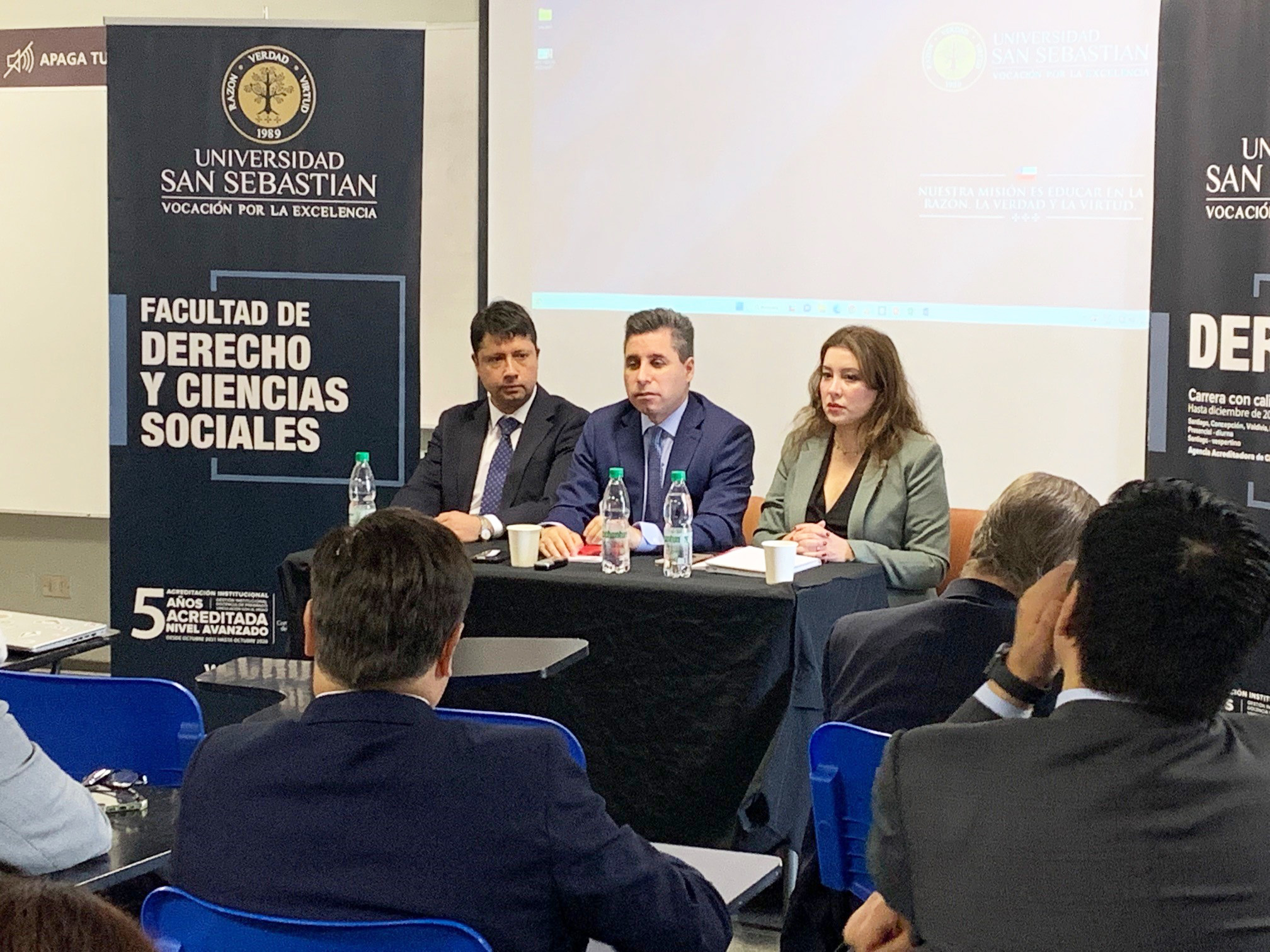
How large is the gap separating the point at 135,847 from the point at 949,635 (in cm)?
128

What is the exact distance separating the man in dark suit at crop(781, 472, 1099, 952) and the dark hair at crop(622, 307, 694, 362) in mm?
1639

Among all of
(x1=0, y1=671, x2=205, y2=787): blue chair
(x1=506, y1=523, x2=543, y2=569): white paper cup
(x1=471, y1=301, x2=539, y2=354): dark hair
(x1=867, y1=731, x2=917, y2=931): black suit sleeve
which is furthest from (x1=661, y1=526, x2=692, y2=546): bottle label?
(x1=867, y1=731, x2=917, y2=931): black suit sleeve

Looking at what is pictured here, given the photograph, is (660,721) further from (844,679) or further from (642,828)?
(844,679)

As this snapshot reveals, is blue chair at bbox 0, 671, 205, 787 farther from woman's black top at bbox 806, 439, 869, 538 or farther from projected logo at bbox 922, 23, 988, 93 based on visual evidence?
projected logo at bbox 922, 23, 988, 93

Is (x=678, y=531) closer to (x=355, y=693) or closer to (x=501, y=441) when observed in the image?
(x=501, y=441)

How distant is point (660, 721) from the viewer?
3449 millimetres

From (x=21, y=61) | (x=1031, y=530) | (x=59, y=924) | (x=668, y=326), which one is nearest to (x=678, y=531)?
(x=668, y=326)

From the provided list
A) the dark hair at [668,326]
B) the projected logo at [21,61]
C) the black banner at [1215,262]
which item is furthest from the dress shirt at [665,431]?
the projected logo at [21,61]

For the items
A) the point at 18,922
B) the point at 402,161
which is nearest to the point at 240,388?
the point at 402,161

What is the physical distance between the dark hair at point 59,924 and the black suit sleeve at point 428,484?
12.1ft

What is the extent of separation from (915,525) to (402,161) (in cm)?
190

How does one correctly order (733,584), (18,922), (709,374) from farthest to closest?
(709,374), (733,584), (18,922)

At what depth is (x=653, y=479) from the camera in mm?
4055

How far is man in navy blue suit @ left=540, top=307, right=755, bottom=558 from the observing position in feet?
13.1
